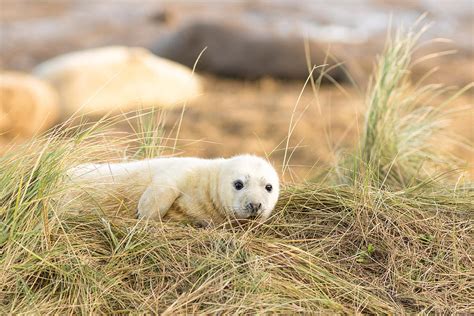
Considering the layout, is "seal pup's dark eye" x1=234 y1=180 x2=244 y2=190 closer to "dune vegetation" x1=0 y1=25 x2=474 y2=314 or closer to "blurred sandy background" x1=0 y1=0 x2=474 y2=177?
"dune vegetation" x1=0 y1=25 x2=474 y2=314

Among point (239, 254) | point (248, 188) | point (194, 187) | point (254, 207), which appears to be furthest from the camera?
point (194, 187)

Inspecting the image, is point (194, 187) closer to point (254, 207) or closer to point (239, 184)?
point (239, 184)

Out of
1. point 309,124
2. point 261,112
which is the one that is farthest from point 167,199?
point 261,112

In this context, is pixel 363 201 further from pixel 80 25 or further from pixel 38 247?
pixel 80 25

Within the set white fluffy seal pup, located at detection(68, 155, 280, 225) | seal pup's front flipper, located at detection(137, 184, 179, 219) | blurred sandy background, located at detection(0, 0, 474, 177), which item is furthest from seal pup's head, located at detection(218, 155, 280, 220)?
blurred sandy background, located at detection(0, 0, 474, 177)

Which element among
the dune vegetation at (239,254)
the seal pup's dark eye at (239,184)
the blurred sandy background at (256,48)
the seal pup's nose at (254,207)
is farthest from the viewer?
the blurred sandy background at (256,48)

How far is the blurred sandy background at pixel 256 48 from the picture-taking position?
1055 centimetres

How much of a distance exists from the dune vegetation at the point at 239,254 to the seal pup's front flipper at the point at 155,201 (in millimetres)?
133

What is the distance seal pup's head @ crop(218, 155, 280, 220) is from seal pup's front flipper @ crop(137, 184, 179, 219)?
0.25 m

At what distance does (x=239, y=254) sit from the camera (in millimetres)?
3420


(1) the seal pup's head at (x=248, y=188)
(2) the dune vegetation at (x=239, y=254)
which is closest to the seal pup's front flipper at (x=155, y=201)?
(2) the dune vegetation at (x=239, y=254)

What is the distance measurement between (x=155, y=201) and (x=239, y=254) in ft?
1.88

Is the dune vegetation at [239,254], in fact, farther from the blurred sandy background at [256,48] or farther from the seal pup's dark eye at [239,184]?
the blurred sandy background at [256,48]

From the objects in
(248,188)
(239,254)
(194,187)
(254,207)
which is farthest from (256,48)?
(239,254)
